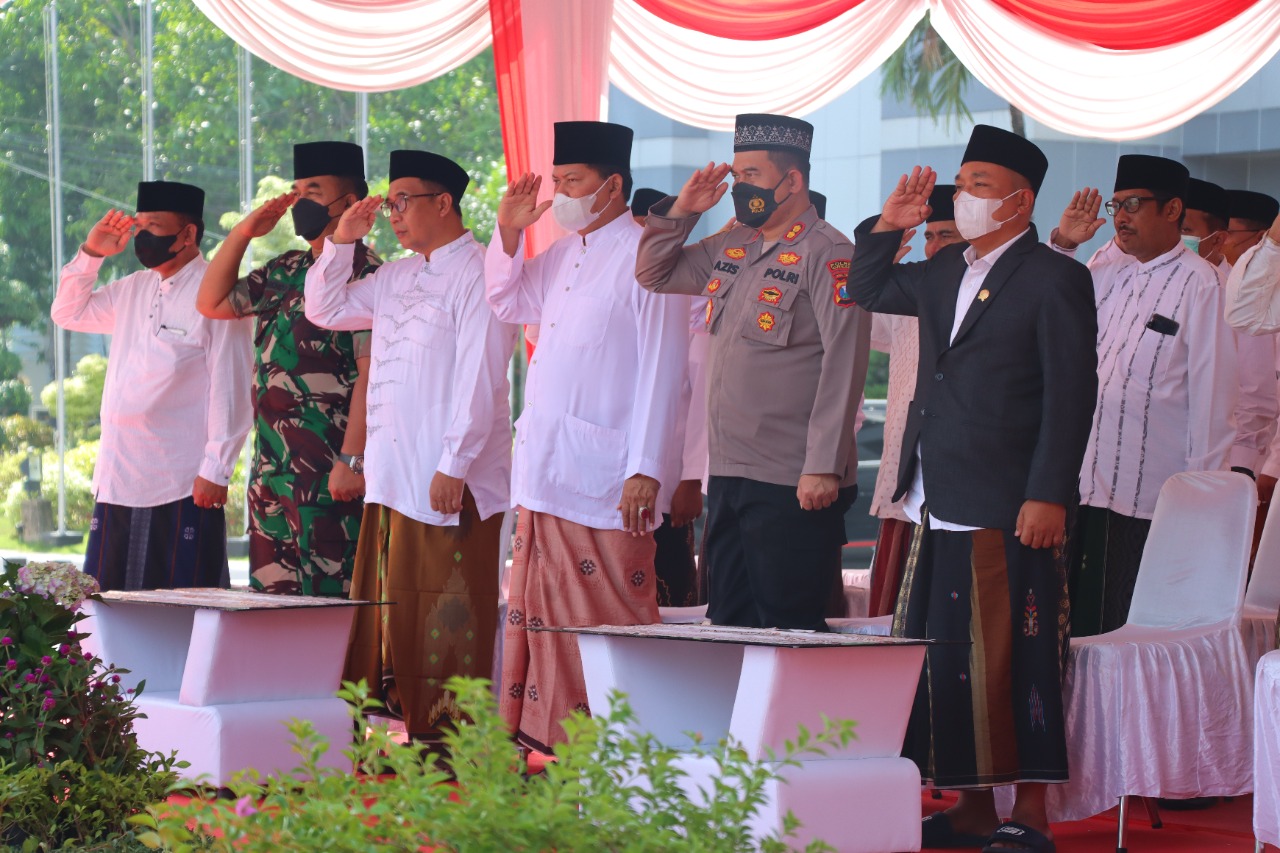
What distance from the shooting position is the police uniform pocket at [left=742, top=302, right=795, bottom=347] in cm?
414

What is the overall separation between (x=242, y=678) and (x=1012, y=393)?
1942mm

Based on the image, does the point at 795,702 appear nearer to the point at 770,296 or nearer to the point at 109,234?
the point at 770,296

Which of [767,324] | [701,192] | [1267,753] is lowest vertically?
[1267,753]

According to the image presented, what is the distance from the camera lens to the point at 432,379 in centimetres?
477

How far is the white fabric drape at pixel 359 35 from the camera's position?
19.8 ft

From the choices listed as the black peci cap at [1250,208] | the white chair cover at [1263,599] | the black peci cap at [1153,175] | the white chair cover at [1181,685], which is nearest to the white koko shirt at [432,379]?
the white chair cover at [1181,685]

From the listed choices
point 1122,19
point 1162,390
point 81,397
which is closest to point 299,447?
point 1162,390

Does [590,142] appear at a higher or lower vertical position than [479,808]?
higher

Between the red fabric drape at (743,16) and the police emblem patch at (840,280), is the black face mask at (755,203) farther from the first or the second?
the red fabric drape at (743,16)

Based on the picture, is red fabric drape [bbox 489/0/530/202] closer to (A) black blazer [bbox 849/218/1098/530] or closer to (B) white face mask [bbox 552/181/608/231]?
(B) white face mask [bbox 552/181/608/231]

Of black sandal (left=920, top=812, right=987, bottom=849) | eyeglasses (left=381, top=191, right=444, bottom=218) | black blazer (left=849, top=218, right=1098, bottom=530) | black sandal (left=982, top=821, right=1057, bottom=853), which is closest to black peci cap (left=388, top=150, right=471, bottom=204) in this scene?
eyeglasses (left=381, top=191, right=444, bottom=218)

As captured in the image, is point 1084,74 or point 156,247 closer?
point 156,247

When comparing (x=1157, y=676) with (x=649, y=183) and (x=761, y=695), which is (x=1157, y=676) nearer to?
(x=761, y=695)

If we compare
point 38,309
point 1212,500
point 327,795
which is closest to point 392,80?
point 1212,500
